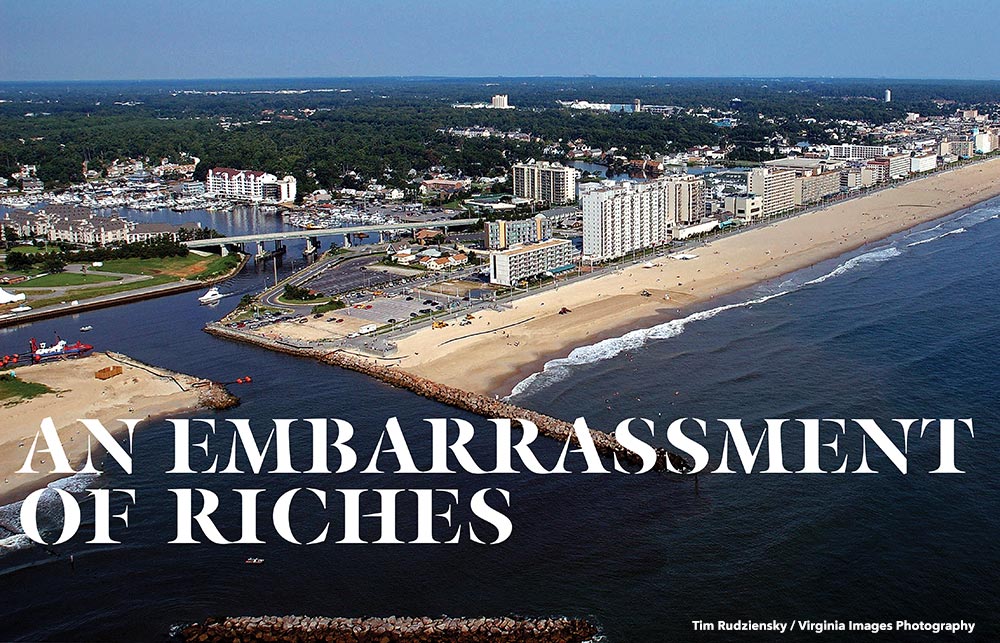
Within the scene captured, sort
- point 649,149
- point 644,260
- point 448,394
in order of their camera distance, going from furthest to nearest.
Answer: point 649,149
point 644,260
point 448,394

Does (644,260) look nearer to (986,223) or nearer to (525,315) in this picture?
(525,315)

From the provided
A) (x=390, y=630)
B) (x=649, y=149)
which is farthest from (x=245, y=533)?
(x=649, y=149)

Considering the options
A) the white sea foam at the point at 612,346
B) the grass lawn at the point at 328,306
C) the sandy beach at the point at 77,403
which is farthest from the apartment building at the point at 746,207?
the sandy beach at the point at 77,403

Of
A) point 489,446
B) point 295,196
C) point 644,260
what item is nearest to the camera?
point 489,446

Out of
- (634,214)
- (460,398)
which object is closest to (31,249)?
(634,214)

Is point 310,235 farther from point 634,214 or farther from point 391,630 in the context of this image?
point 391,630

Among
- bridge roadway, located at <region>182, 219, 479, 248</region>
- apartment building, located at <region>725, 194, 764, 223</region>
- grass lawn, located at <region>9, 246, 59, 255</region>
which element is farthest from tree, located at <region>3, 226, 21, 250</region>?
apartment building, located at <region>725, 194, 764, 223</region>
